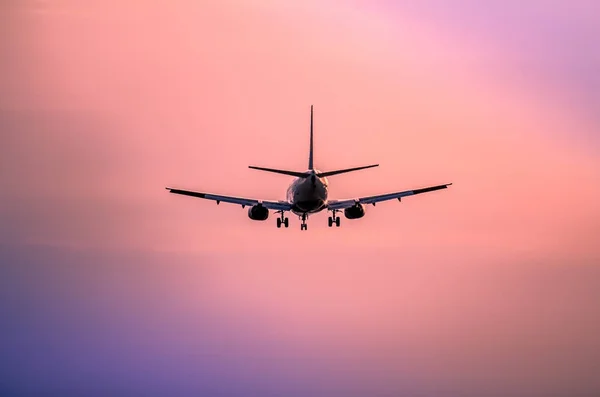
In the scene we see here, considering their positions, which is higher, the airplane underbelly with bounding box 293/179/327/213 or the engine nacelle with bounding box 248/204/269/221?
the engine nacelle with bounding box 248/204/269/221

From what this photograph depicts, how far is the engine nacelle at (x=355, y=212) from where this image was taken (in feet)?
416

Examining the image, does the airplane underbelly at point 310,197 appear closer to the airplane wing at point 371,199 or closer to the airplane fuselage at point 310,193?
the airplane fuselage at point 310,193

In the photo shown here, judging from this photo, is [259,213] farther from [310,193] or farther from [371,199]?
[371,199]

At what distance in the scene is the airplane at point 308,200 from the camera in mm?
119562

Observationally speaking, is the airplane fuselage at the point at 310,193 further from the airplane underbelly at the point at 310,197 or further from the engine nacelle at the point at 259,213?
the engine nacelle at the point at 259,213

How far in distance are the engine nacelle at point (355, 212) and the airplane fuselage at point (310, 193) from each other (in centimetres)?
606

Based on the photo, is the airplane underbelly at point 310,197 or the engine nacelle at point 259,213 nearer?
the airplane underbelly at point 310,197

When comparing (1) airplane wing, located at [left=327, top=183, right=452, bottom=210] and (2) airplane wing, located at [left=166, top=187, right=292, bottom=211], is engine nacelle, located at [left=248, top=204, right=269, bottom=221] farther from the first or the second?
(1) airplane wing, located at [left=327, top=183, right=452, bottom=210]

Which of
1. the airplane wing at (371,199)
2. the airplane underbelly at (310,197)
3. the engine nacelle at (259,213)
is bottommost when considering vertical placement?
the airplane underbelly at (310,197)

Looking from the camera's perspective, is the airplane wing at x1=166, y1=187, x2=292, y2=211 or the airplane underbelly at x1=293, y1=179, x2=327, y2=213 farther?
the airplane wing at x1=166, y1=187, x2=292, y2=211

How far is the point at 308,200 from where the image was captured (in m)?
120

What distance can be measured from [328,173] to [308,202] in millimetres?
4309

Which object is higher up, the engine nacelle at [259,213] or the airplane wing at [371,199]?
the airplane wing at [371,199]

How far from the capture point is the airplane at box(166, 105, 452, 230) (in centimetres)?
11956
